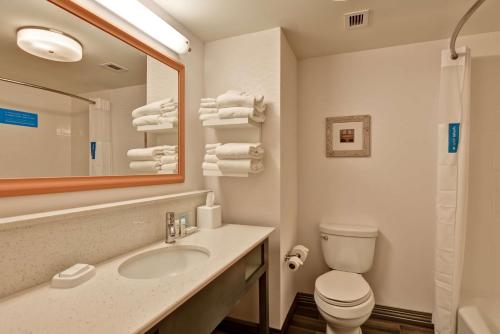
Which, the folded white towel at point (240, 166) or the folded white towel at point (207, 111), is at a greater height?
the folded white towel at point (207, 111)

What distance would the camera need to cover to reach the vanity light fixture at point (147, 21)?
1228 millimetres

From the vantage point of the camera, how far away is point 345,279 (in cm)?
179

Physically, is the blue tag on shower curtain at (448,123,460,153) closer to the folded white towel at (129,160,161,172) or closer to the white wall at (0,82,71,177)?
the folded white towel at (129,160,161,172)

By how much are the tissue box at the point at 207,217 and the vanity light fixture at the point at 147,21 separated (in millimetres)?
1044

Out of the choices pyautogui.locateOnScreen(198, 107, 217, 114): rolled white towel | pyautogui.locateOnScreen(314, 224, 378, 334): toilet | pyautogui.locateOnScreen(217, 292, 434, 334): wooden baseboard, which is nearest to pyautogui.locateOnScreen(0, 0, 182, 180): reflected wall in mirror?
pyautogui.locateOnScreen(198, 107, 217, 114): rolled white towel

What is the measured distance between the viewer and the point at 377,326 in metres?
1.94

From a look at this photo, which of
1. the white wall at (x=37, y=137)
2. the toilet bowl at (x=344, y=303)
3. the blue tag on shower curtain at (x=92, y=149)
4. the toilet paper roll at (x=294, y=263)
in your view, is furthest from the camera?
the toilet paper roll at (x=294, y=263)

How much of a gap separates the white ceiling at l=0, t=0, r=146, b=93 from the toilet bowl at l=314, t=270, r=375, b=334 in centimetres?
172

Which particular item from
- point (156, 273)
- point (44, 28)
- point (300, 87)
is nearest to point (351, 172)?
point (300, 87)

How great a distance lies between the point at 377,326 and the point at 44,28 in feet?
8.81

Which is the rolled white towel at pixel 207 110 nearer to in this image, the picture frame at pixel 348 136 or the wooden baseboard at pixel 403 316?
the picture frame at pixel 348 136

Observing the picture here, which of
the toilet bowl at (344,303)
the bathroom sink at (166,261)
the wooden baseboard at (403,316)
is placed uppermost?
the bathroom sink at (166,261)

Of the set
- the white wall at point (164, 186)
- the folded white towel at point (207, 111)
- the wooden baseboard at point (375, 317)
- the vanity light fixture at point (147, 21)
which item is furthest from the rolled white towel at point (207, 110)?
the wooden baseboard at point (375, 317)

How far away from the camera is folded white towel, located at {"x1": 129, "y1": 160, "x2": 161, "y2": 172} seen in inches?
54.4
